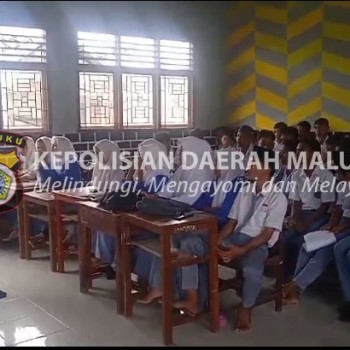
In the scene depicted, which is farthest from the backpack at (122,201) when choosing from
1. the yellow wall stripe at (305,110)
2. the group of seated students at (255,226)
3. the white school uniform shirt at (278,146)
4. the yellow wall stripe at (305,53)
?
the yellow wall stripe at (305,53)

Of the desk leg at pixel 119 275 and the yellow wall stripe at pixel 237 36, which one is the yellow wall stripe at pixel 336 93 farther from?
the desk leg at pixel 119 275

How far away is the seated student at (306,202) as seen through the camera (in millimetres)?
3320

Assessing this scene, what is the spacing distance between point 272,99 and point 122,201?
3.78m

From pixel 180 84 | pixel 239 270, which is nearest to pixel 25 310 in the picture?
pixel 239 270

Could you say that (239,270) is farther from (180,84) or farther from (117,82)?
(180,84)

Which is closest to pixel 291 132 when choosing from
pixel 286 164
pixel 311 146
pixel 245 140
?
pixel 245 140

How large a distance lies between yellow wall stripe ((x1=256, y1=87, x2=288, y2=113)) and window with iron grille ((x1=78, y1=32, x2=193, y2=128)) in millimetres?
884

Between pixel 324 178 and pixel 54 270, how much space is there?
210 centimetres

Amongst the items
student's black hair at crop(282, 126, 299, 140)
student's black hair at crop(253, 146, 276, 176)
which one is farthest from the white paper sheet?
student's black hair at crop(282, 126, 299, 140)

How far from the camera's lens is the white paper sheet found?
2.97m

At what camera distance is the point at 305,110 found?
5.80 m

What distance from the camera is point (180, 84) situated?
6176mm

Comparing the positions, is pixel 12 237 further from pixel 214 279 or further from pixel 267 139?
pixel 214 279

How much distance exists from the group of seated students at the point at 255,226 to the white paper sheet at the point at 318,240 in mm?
42
